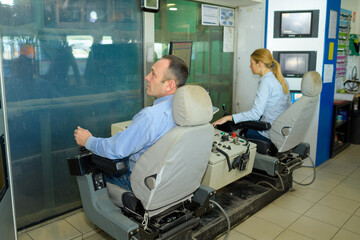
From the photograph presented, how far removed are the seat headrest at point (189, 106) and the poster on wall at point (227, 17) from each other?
8.07ft

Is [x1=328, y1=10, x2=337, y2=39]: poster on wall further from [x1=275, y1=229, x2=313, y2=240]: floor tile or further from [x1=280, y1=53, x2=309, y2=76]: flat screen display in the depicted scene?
[x1=275, y1=229, x2=313, y2=240]: floor tile

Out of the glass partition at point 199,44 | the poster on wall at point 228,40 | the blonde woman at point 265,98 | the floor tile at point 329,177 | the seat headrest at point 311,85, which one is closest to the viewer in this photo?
the seat headrest at point 311,85

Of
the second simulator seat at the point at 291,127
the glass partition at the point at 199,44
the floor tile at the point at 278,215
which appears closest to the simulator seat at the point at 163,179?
the floor tile at the point at 278,215

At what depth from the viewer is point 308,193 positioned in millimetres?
3229

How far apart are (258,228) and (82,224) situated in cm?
138

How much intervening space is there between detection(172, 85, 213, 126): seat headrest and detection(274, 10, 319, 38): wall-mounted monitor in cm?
252

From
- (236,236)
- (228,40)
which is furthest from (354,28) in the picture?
(236,236)

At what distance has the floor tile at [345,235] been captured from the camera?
2434 millimetres

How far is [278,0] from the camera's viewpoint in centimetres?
377

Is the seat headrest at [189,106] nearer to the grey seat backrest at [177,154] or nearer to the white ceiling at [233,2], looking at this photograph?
the grey seat backrest at [177,154]

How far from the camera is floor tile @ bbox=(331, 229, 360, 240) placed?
2434mm

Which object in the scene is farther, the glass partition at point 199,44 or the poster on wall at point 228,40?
the poster on wall at point 228,40

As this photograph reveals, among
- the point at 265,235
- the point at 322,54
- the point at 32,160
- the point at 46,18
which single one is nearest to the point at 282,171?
the point at 265,235

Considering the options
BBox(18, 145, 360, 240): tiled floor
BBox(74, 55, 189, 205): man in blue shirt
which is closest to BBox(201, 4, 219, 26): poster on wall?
BBox(74, 55, 189, 205): man in blue shirt
